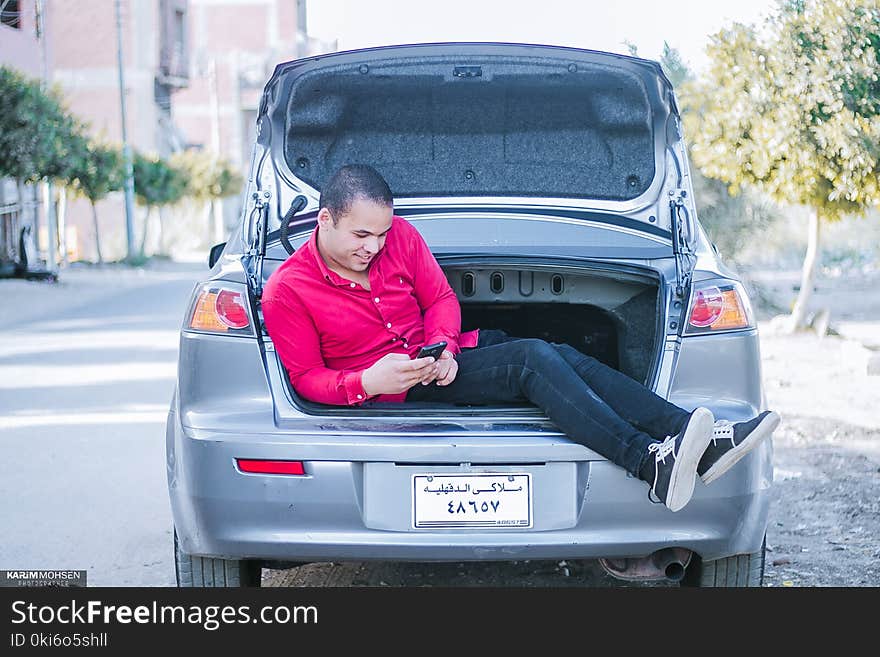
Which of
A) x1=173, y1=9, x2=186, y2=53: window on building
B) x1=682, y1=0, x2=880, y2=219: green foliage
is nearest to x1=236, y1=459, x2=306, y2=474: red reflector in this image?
x1=682, y1=0, x2=880, y2=219: green foliage

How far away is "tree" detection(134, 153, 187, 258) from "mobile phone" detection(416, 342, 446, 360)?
108ft

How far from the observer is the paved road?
179 inches

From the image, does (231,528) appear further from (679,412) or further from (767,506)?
(767,506)

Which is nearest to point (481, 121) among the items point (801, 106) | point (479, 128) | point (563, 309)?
point (479, 128)

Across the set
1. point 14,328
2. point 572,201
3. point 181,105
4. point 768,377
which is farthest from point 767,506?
point 181,105

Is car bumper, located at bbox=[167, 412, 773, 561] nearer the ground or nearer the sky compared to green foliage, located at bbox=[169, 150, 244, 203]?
nearer the sky

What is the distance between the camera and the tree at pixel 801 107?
8.55 metres

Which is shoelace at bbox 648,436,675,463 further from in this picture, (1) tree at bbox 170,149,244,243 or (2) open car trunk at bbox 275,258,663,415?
(1) tree at bbox 170,149,244,243

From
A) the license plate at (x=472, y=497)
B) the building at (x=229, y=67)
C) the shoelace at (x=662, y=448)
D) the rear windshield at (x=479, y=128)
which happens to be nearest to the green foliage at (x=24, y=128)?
the rear windshield at (x=479, y=128)

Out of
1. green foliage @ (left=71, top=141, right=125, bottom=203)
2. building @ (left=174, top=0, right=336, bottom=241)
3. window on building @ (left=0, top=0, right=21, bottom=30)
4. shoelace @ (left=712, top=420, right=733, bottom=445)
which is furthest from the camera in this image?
building @ (left=174, top=0, right=336, bottom=241)

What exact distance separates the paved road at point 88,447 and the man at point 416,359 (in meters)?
1.26

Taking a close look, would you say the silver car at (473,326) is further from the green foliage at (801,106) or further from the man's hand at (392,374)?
the green foliage at (801,106)

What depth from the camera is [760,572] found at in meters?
3.49

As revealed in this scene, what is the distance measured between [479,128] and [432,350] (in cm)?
135
